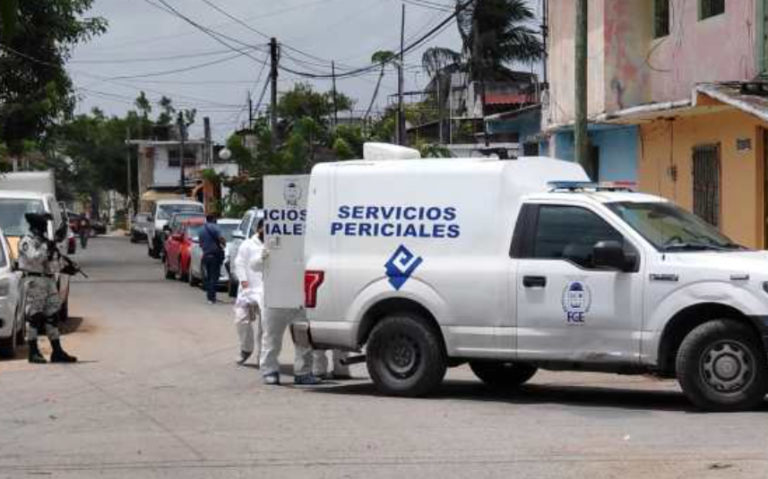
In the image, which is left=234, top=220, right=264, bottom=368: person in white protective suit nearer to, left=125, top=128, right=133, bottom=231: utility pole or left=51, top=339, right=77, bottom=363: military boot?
left=51, top=339, right=77, bottom=363: military boot

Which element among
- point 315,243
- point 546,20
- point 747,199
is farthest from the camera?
point 546,20

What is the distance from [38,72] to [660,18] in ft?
66.9

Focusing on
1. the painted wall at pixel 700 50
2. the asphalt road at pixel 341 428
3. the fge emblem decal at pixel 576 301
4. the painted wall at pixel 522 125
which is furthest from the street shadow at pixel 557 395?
the painted wall at pixel 522 125

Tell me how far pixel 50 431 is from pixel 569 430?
13.6ft

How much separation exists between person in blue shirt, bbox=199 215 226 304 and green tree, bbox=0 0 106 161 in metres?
10.4

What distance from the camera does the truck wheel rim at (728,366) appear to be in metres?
9.88

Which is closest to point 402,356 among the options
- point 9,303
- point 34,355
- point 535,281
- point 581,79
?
point 535,281

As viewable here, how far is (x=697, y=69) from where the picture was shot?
18.2 metres

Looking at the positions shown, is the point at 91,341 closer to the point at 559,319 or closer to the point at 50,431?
the point at 50,431

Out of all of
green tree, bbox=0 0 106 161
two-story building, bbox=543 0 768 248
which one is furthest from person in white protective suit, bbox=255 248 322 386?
green tree, bbox=0 0 106 161

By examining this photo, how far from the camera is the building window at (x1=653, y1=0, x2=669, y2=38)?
19531 mm

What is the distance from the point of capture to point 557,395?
11.8 m

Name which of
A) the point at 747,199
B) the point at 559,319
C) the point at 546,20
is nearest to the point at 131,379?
the point at 559,319

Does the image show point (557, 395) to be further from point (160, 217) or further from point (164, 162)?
point (164, 162)
